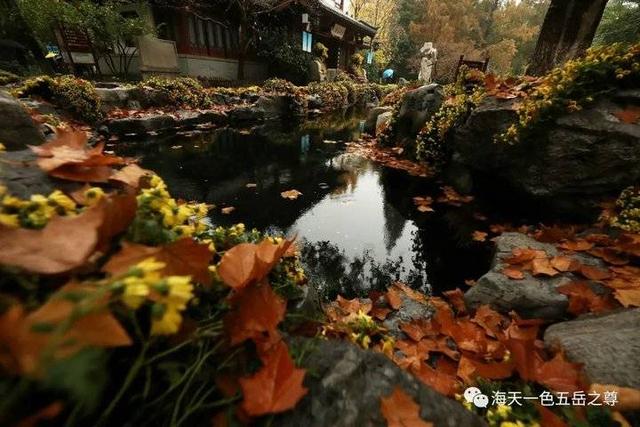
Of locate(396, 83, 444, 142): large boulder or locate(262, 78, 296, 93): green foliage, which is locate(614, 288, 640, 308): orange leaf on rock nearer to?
locate(396, 83, 444, 142): large boulder

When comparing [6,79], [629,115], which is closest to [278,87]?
[6,79]

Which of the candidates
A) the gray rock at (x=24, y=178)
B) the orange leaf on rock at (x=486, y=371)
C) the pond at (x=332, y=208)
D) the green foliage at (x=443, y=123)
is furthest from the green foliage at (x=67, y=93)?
the orange leaf on rock at (x=486, y=371)

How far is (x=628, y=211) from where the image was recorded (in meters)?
2.78

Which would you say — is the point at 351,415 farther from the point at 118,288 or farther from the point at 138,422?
the point at 118,288

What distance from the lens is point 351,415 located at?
76cm

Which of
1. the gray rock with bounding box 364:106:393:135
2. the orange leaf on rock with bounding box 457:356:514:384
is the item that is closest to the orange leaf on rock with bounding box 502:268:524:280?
the orange leaf on rock with bounding box 457:356:514:384

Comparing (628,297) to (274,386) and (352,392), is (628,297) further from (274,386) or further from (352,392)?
(274,386)

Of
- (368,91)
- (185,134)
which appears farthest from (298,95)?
(368,91)

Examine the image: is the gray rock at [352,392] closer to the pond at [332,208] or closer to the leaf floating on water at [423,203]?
the pond at [332,208]

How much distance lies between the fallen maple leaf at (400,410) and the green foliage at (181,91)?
10.2 metres

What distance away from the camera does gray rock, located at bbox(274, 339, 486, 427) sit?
0.75m

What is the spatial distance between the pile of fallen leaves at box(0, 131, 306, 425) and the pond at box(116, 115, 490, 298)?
1877mm

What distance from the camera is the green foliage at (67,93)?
636cm

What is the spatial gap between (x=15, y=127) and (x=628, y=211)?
4491 mm
